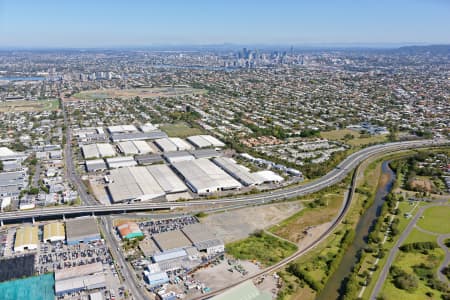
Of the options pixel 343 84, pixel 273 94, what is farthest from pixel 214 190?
pixel 343 84

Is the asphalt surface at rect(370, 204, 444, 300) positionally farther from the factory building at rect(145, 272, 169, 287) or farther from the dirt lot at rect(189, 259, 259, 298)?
the factory building at rect(145, 272, 169, 287)

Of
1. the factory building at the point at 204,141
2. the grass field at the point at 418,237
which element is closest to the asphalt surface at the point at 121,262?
the grass field at the point at 418,237

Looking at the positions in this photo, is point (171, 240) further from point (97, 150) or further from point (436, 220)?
point (97, 150)

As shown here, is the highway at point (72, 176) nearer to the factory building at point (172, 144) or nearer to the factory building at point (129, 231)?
the factory building at point (129, 231)

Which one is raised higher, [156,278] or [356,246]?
[156,278]

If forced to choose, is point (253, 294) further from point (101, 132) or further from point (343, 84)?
point (343, 84)

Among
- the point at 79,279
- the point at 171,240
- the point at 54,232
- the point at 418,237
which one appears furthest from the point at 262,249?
the point at 54,232
